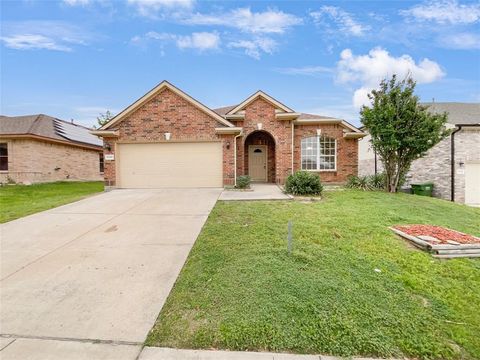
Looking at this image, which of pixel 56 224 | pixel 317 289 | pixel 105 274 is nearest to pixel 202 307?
pixel 317 289

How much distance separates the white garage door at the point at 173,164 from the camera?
1282 centimetres

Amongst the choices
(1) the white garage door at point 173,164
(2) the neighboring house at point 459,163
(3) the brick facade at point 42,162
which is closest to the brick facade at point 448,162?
(2) the neighboring house at point 459,163

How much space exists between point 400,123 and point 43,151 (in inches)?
852

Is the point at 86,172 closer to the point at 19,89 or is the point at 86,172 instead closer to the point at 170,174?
the point at 19,89

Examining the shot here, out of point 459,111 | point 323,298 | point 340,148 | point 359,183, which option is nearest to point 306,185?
point 359,183

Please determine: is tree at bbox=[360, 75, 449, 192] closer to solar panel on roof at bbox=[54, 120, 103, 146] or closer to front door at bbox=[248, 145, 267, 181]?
front door at bbox=[248, 145, 267, 181]

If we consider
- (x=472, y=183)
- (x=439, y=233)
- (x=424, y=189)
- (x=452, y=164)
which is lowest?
(x=439, y=233)

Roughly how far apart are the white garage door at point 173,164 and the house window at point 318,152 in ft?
17.5

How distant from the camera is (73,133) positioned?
71.9 ft

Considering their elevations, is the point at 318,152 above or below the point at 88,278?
→ above

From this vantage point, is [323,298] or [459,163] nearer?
[323,298]

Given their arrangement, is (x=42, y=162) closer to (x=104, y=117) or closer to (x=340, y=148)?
(x=340, y=148)

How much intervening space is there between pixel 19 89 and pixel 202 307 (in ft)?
73.8

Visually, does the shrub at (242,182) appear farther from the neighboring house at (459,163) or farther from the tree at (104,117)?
the tree at (104,117)
